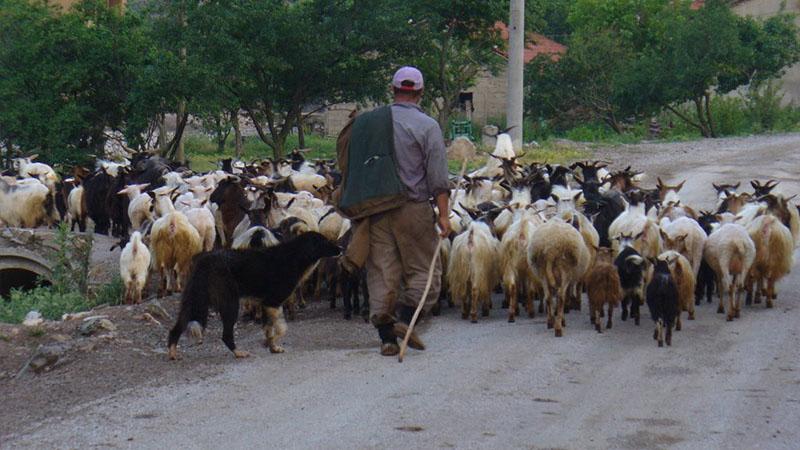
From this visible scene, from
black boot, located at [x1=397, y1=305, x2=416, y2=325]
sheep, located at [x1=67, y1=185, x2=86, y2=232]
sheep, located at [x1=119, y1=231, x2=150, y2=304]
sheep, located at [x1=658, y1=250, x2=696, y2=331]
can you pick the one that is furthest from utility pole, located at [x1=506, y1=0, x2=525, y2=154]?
black boot, located at [x1=397, y1=305, x2=416, y2=325]

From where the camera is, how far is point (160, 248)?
476 inches

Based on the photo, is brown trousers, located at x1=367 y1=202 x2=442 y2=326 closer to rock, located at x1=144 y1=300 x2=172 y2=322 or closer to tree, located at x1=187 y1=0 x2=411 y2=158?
rock, located at x1=144 y1=300 x2=172 y2=322

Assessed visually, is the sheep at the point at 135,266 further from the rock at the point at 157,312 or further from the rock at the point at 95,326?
the rock at the point at 95,326

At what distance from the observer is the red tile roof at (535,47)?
36.6 m

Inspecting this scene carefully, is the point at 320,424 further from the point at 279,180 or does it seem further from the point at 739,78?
the point at 739,78

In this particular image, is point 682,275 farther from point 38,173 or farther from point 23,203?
point 38,173

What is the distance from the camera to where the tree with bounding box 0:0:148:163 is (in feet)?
73.8

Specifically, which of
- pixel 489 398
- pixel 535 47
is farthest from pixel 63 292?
pixel 535 47

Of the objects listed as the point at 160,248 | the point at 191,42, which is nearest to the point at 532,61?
the point at 191,42

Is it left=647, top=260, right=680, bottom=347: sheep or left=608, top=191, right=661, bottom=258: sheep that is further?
left=608, top=191, right=661, bottom=258: sheep

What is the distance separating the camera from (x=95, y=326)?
938 cm

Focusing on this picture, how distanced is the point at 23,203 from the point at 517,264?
32.3 feet

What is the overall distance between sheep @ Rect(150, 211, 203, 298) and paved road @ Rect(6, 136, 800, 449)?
3127 millimetres

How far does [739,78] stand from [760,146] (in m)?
7.98
